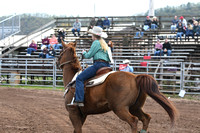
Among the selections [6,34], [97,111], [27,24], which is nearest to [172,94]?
[97,111]

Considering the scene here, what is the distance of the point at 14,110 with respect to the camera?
464 inches

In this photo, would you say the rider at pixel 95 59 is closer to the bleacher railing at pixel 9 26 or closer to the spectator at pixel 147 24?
the spectator at pixel 147 24

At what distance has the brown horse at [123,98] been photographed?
22.4 feet

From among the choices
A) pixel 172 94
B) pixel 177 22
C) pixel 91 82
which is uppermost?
pixel 177 22

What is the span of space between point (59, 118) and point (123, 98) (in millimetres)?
3993

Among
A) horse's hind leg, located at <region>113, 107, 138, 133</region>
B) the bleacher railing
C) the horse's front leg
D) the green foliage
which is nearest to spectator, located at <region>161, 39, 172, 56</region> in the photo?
the bleacher railing

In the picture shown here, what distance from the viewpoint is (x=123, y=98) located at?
270 inches

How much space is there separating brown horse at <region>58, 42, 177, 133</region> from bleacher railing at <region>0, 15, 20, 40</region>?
20.4m

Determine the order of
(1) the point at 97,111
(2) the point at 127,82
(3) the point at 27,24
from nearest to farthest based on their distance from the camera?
(2) the point at 127,82, (1) the point at 97,111, (3) the point at 27,24

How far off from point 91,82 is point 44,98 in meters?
8.07

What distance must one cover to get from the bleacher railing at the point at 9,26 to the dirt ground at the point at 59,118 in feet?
41.5

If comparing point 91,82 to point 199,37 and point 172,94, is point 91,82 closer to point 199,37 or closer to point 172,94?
point 172,94

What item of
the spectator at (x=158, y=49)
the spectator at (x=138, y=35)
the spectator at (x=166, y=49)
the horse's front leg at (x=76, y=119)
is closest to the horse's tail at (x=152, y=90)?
the horse's front leg at (x=76, y=119)

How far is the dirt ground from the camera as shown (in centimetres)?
889
